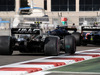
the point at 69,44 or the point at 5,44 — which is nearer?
the point at 5,44

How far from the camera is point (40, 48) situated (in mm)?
15125

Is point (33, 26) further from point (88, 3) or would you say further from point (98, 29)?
point (88, 3)

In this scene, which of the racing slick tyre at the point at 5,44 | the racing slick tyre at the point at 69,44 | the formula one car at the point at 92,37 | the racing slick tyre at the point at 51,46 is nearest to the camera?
the racing slick tyre at the point at 51,46

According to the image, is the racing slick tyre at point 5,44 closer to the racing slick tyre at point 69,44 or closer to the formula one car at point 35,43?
the formula one car at point 35,43

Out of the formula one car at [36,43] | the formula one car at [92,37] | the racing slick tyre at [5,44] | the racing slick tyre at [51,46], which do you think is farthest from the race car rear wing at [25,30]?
the formula one car at [92,37]

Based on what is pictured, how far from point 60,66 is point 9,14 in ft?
174

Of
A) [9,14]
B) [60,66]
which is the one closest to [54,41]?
[60,66]

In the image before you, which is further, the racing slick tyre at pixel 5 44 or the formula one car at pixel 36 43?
the racing slick tyre at pixel 5 44

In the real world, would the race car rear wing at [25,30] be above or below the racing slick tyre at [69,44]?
above

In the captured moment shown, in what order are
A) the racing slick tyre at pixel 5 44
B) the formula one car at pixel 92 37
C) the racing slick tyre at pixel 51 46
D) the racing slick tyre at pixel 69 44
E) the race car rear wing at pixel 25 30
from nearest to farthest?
the racing slick tyre at pixel 51 46 → the racing slick tyre at pixel 5 44 → the racing slick tyre at pixel 69 44 → the race car rear wing at pixel 25 30 → the formula one car at pixel 92 37

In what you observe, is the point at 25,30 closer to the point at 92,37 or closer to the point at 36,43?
the point at 36,43

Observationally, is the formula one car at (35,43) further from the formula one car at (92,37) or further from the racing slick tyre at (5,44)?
the formula one car at (92,37)

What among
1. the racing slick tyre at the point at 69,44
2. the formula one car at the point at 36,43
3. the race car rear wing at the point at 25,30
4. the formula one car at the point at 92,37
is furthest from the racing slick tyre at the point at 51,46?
the formula one car at the point at 92,37

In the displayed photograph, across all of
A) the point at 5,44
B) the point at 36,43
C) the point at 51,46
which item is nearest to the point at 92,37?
the point at 36,43
